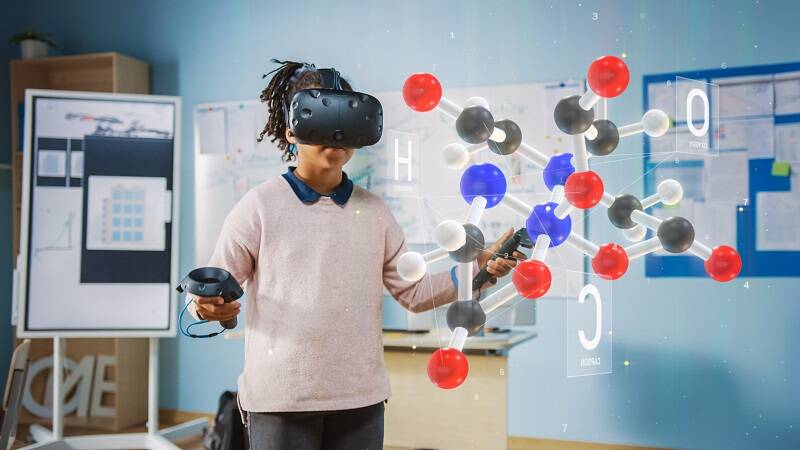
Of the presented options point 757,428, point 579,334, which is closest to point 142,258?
point 579,334

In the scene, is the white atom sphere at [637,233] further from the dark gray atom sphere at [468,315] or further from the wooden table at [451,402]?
the wooden table at [451,402]

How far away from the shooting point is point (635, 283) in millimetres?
2643

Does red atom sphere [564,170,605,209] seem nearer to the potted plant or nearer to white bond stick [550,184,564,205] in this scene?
white bond stick [550,184,564,205]

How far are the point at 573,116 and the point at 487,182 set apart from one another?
127 mm

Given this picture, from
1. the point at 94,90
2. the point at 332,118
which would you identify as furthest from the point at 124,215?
the point at 332,118

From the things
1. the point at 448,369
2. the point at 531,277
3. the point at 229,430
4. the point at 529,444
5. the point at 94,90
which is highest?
the point at 94,90

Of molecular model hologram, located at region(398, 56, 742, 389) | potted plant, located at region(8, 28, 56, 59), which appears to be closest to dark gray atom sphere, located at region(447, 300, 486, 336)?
molecular model hologram, located at region(398, 56, 742, 389)

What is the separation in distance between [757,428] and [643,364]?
42 centimetres

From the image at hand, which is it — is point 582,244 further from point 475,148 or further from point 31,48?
point 31,48

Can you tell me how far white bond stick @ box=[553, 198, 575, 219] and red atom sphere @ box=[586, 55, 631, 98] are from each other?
0.43ft

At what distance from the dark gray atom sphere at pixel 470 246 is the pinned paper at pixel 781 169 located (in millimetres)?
2028

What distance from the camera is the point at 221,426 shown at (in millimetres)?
2656

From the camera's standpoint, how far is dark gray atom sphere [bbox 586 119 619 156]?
91cm

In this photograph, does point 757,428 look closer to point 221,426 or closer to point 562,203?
point 221,426
